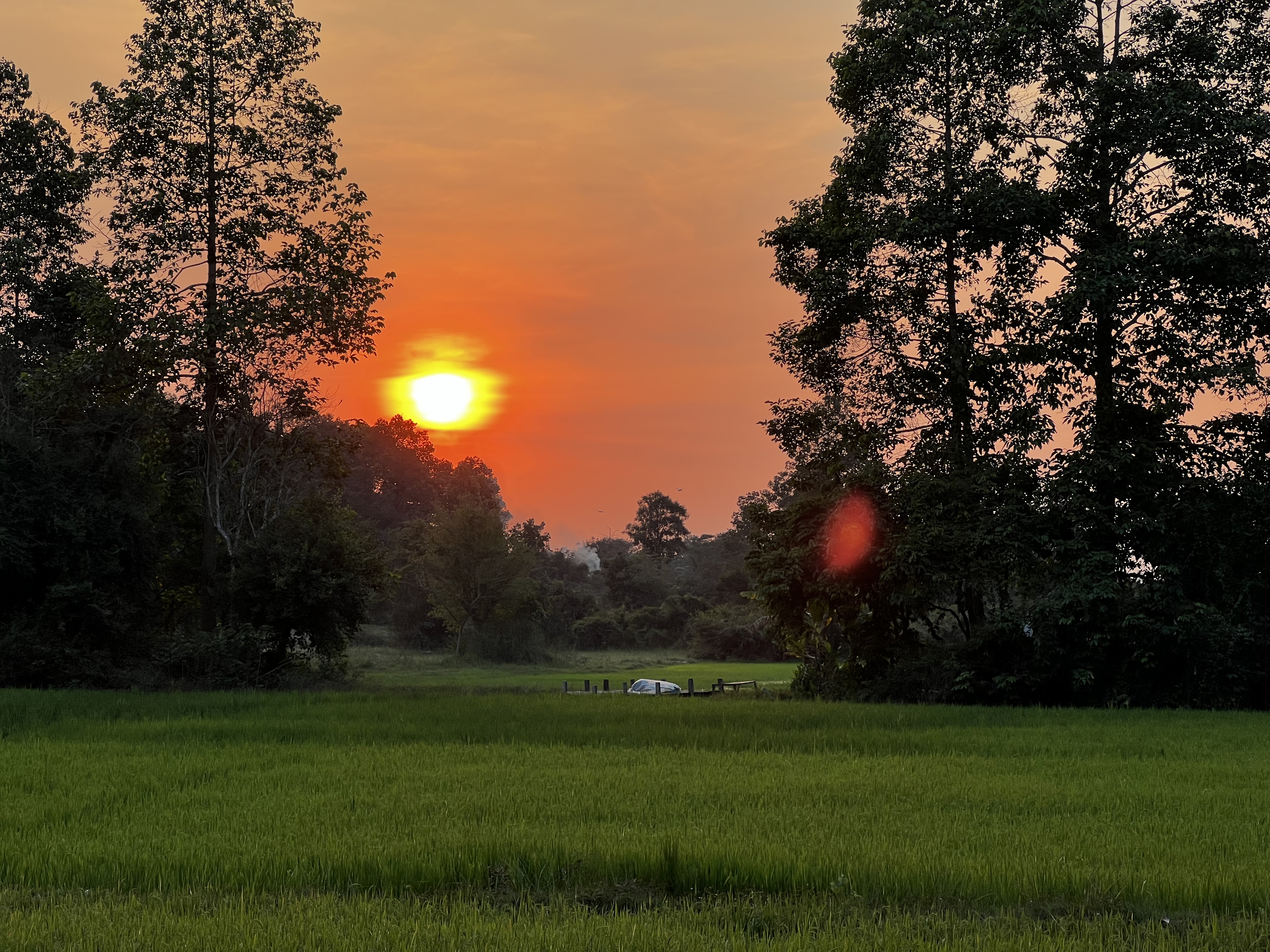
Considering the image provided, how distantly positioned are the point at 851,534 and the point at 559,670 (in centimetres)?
4660

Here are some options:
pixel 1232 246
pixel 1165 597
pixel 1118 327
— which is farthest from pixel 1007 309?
pixel 1165 597

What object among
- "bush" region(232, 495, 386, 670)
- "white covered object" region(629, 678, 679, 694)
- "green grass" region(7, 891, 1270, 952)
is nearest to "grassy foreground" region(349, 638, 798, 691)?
"white covered object" region(629, 678, 679, 694)

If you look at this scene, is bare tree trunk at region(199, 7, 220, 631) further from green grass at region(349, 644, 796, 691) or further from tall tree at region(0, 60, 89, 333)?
green grass at region(349, 644, 796, 691)

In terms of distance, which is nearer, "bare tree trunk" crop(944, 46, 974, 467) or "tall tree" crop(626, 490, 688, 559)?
"bare tree trunk" crop(944, 46, 974, 467)

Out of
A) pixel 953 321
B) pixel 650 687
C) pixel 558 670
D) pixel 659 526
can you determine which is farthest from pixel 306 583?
pixel 659 526

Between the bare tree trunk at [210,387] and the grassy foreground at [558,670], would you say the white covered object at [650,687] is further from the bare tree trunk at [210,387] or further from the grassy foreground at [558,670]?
the bare tree trunk at [210,387]

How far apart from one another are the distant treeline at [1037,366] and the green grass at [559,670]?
15.3 metres

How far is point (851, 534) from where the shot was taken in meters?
25.0

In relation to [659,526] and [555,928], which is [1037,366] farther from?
[659,526]

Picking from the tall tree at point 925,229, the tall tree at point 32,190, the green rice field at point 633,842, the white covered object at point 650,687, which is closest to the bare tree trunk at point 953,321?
the tall tree at point 925,229

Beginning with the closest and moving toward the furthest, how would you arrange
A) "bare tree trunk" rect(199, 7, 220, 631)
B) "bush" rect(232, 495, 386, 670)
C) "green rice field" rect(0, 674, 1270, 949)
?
1. "green rice field" rect(0, 674, 1270, 949)
2. "bush" rect(232, 495, 386, 670)
3. "bare tree trunk" rect(199, 7, 220, 631)

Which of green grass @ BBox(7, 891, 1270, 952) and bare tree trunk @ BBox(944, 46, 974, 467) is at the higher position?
bare tree trunk @ BBox(944, 46, 974, 467)

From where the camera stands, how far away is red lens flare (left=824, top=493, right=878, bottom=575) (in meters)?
24.8

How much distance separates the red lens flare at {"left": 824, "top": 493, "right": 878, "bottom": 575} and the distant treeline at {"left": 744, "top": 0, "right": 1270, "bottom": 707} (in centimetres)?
23
